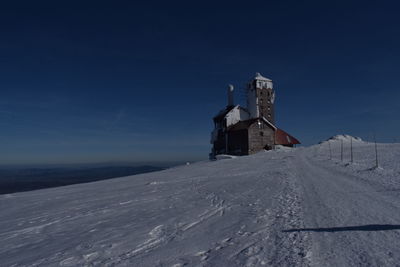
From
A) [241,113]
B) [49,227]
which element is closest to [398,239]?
[49,227]

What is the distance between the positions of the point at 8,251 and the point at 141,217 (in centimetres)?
298

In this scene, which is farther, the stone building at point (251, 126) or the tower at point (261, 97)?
the tower at point (261, 97)

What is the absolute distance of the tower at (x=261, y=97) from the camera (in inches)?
2104

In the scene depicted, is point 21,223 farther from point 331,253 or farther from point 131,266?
point 331,253

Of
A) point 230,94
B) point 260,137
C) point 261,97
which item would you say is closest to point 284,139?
point 260,137

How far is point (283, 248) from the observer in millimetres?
3951

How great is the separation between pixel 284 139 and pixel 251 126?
41.1 ft

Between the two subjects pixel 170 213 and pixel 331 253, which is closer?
pixel 331 253

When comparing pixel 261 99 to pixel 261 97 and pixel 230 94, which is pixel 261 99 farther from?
pixel 230 94

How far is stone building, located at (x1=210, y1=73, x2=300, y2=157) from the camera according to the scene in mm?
41750

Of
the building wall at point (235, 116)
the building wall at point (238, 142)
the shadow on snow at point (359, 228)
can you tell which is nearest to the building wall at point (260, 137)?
the building wall at point (238, 142)

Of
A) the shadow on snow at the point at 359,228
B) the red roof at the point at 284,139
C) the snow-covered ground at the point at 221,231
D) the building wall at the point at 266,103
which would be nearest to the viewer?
the snow-covered ground at the point at 221,231

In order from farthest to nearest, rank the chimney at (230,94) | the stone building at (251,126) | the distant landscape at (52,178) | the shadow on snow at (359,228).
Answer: the chimney at (230,94) → the stone building at (251,126) → the distant landscape at (52,178) → the shadow on snow at (359,228)

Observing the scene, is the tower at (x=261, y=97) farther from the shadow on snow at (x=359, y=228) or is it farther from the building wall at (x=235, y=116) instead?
the shadow on snow at (x=359, y=228)
